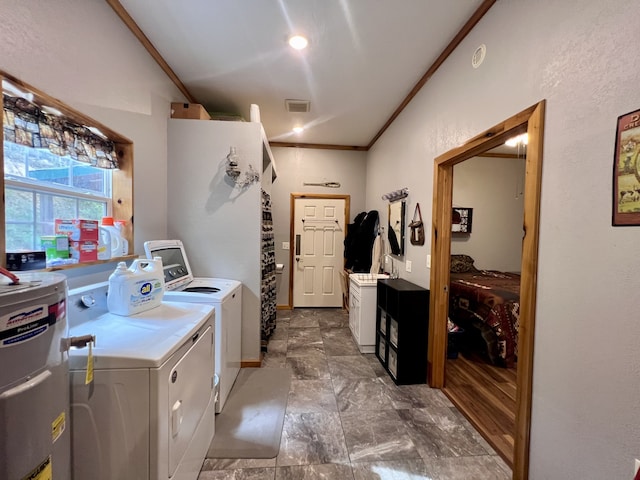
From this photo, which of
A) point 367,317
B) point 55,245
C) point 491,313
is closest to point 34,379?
point 55,245

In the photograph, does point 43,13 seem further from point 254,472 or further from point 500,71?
point 254,472

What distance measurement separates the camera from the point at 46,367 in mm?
770

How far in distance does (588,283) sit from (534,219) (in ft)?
1.19

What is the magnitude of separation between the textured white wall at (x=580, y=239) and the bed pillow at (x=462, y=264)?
9.72 ft


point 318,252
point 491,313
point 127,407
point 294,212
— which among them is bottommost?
point 491,313

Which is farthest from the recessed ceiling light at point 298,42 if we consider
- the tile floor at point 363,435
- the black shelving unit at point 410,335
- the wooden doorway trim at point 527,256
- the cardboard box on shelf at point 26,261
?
the tile floor at point 363,435

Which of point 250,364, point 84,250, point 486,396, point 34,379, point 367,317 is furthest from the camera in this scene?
point 367,317

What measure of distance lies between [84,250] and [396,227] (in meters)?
2.75

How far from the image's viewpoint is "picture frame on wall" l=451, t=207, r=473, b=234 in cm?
423

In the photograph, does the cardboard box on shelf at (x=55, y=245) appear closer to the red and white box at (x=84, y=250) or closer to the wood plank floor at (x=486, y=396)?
the red and white box at (x=84, y=250)

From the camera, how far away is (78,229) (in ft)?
4.58

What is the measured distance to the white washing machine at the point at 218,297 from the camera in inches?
73.5

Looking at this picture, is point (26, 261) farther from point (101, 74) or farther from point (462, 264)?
point (462, 264)

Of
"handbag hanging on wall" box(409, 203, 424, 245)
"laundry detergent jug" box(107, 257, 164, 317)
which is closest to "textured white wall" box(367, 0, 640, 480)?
"handbag hanging on wall" box(409, 203, 424, 245)
